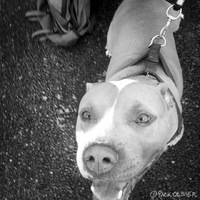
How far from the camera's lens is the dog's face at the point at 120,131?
2.08 m

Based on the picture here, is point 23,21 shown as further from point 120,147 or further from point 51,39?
point 120,147

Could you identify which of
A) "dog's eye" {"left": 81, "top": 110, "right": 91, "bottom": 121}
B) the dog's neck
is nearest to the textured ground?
the dog's neck

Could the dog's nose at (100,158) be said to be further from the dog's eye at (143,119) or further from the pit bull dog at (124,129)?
the dog's eye at (143,119)

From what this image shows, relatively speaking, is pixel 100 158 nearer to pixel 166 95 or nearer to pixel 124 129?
pixel 124 129

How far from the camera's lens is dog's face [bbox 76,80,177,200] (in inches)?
81.7

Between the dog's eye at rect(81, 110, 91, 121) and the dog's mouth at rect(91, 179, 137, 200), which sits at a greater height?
the dog's eye at rect(81, 110, 91, 121)

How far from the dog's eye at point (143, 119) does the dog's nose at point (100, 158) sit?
29cm

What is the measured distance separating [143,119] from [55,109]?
1.87 m

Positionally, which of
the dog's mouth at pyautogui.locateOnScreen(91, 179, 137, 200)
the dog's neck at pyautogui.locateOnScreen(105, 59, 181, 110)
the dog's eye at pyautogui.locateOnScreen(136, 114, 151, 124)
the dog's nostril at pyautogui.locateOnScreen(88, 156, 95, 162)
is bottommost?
the dog's mouth at pyautogui.locateOnScreen(91, 179, 137, 200)

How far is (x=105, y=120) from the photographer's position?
2223 mm

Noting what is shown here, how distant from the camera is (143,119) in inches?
86.8

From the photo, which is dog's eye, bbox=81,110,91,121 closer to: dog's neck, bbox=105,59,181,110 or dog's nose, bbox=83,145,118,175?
dog's nose, bbox=83,145,118,175

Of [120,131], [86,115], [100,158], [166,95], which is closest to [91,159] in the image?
[100,158]

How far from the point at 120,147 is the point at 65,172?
1801 mm
